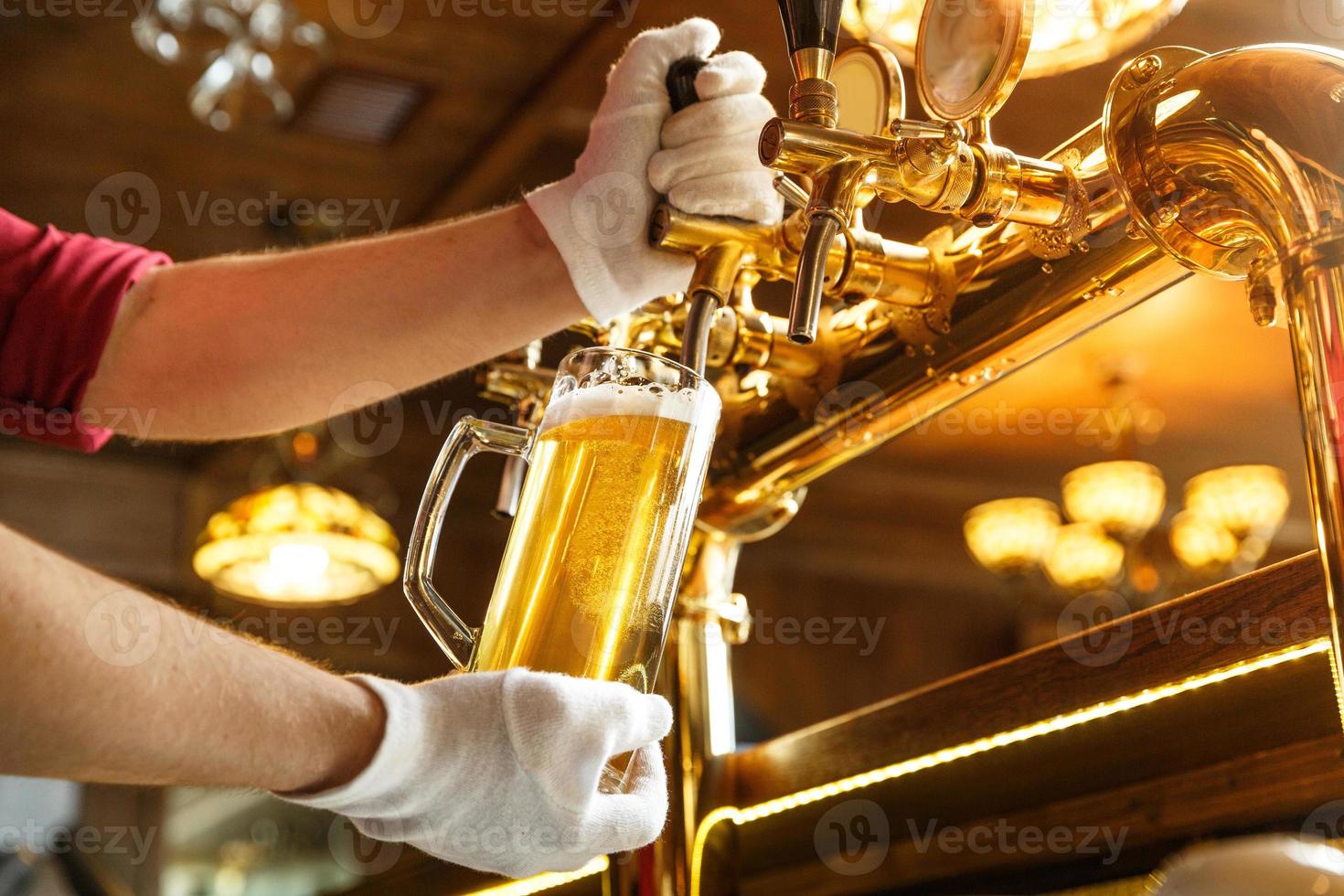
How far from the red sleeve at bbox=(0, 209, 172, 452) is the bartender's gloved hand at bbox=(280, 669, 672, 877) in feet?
2.38

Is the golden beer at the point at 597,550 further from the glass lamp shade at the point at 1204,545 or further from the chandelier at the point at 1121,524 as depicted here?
the glass lamp shade at the point at 1204,545

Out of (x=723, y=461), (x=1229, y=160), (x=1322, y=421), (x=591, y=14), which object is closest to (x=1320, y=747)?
(x=1322, y=421)

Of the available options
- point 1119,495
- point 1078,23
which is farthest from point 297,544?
point 1119,495

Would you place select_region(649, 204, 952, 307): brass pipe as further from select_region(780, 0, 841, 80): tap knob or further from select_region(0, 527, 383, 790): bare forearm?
select_region(0, 527, 383, 790): bare forearm

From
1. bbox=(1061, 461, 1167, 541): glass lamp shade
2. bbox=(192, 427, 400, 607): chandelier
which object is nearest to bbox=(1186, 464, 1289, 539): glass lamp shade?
bbox=(1061, 461, 1167, 541): glass lamp shade

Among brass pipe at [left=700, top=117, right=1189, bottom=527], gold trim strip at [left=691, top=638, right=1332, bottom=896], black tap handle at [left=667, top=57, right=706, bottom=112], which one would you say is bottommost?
gold trim strip at [left=691, top=638, right=1332, bottom=896]

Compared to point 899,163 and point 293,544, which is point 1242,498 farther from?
point 899,163

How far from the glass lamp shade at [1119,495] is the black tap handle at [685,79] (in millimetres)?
4338

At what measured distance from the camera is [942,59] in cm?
71

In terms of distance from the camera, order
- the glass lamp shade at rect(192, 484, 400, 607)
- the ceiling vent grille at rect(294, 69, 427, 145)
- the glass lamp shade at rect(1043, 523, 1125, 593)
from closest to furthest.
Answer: the ceiling vent grille at rect(294, 69, 427, 145), the glass lamp shade at rect(192, 484, 400, 607), the glass lamp shade at rect(1043, 523, 1125, 593)

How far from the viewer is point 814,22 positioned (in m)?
0.68

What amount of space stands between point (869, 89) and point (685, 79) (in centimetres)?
13

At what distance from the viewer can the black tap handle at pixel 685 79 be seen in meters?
0.78

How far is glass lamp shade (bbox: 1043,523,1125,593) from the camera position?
5.32m
